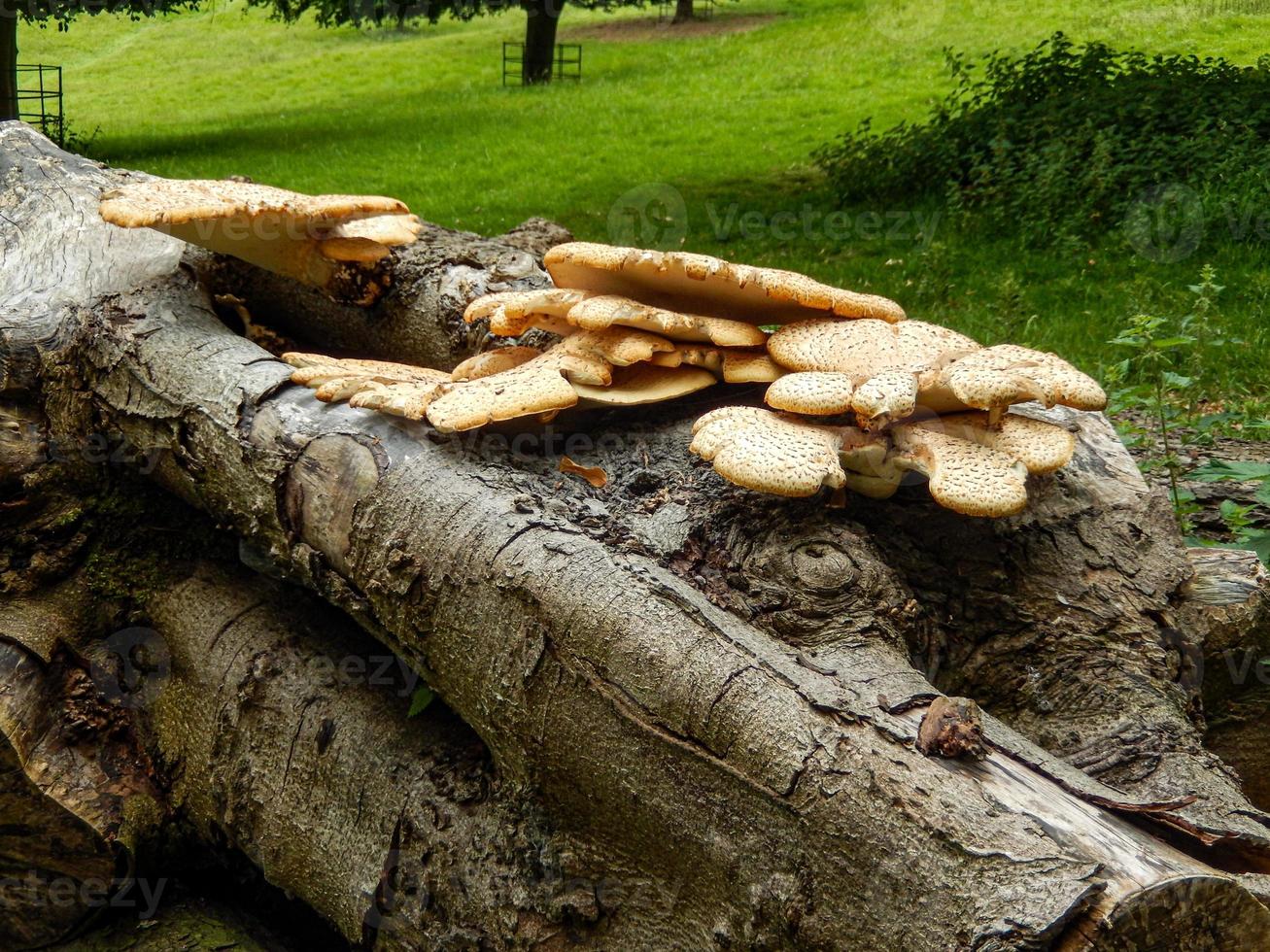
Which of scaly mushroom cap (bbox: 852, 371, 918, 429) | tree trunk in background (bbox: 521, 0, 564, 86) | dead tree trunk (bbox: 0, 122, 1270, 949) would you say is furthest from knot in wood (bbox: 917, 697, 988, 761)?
tree trunk in background (bbox: 521, 0, 564, 86)

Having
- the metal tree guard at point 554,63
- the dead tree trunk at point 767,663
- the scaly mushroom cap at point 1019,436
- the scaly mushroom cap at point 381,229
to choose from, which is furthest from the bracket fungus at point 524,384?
the metal tree guard at point 554,63

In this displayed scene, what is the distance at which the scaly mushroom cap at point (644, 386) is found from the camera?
104 inches

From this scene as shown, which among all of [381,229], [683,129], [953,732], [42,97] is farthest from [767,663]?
[683,129]

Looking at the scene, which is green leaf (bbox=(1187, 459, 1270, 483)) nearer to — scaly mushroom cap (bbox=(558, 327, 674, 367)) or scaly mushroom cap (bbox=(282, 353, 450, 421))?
scaly mushroom cap (bbox=(558, 327, 674, 367))

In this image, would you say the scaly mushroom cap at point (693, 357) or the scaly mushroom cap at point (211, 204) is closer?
the scaly mushroom cap at point (693, 357)

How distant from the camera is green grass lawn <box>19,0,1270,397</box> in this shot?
877 centimetres

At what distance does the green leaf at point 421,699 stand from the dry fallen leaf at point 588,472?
2.23ft

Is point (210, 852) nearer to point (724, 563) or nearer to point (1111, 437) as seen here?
point (724, 563)

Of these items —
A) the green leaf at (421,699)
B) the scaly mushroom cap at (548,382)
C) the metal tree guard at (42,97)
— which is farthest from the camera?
the metal tree guard at (42,97)

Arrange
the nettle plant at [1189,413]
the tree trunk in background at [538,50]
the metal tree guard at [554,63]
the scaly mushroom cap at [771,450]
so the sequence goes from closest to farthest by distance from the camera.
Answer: the scaly mushroom cap at [771,450]
the nettle plant at [1189,413]
the tree trunk in background at [538,50]
the metal tree guard at [554,63]

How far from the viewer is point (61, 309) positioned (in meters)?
3.61

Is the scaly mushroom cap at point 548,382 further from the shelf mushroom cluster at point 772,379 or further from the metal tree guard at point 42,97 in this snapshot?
the metal tree guard at point 42,97

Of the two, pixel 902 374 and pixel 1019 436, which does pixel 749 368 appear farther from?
pixel 1019 436

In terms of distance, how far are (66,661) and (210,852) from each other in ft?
2.45
